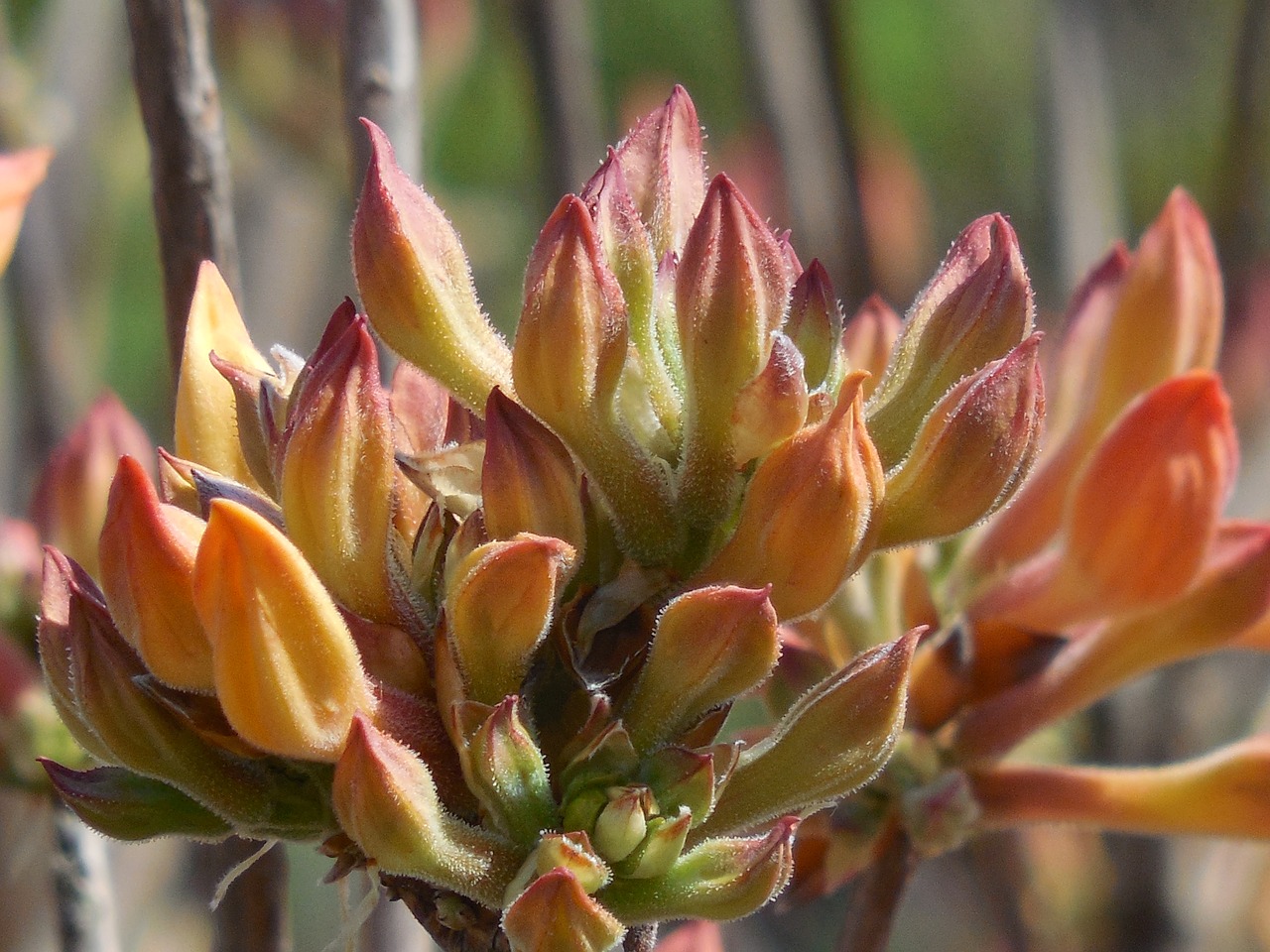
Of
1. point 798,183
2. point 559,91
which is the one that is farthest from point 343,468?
point 798,183

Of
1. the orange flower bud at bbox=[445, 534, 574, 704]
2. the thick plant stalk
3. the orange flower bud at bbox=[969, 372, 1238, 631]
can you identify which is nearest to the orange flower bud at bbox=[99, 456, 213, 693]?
the orange flower bud at bbox=[445, 534, 574, 704]

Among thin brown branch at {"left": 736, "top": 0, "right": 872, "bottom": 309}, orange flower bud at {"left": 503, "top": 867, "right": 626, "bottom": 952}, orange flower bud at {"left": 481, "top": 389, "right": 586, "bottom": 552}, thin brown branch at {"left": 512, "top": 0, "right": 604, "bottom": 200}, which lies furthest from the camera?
thin brown branch at {"left": 736, "top": 0, "right": 872, "bottom": 309}

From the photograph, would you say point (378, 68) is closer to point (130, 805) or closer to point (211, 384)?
point (211, 384)

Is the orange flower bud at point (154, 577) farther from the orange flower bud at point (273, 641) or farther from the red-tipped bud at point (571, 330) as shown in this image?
the red-tipped bud at point (571, 330)

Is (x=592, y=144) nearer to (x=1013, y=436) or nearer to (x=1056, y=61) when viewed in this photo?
(x=1056, y=61)

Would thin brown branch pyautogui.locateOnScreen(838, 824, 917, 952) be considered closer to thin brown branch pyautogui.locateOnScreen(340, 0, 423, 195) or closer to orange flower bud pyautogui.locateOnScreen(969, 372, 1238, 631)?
orange flower bud pyautogui.locateOnScreen(969, 372, 1238, 631)

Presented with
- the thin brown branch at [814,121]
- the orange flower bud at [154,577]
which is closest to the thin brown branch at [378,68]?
the orange flower bud at [154,577]
